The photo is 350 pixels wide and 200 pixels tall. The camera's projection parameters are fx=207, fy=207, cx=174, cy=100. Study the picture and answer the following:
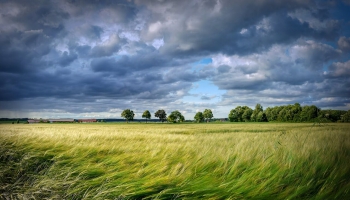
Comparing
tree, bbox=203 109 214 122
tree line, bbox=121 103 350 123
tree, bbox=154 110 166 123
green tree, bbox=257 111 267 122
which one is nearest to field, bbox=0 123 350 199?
tree line, bbox=121 103 350 123

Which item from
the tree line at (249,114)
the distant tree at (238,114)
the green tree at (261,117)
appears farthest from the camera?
the distant tree at (238,114)

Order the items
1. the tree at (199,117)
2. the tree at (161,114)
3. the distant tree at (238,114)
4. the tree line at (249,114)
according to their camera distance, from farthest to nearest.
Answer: the tree at (161,114)
the tree at (199,117)
the distant tree at (238,114)
the tree line at (249,114)

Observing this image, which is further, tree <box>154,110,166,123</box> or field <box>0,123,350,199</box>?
tree <box>154,110,166,123</box>

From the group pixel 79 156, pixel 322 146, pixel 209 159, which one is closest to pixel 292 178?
pixel 209 159

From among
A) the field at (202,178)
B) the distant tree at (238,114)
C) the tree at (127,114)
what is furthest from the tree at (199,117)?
the field at (202,178)

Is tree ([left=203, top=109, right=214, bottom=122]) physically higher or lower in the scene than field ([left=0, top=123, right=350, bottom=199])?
higher

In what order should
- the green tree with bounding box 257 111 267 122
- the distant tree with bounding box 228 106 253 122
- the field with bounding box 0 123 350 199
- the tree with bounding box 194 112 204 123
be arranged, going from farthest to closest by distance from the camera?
the tree with bounding box 194 112 204 123 < the distant tree with bounding box 228 106 253 122 < the green tree with bounding box 257 111 267 122 < the field with bounding box 0 123 350 199

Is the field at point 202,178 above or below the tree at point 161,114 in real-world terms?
below

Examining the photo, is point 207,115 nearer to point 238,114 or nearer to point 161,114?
point 238,114

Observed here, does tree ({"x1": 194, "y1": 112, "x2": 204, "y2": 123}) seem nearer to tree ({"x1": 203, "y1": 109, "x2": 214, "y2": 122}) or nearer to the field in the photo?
tree ({"x1": 203, "y1": 109, "x2": 214, "y2": 122})

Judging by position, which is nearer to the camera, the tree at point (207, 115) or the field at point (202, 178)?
the field at point (202, 178)

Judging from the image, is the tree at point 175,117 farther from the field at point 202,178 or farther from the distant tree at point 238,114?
the field at point 202,178

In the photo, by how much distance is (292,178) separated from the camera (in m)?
2.73

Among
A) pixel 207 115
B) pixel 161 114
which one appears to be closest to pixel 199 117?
pixel 207 115
